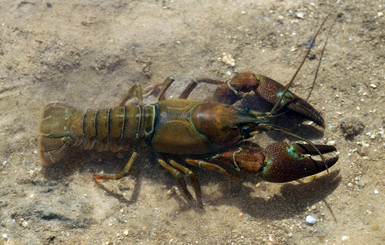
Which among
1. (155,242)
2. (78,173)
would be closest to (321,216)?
(155,242)

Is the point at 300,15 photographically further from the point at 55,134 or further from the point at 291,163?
the point at 55,134

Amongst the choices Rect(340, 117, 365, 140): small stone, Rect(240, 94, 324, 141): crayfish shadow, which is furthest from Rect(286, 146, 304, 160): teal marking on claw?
Rect(340, 117, 365, 140): small stone

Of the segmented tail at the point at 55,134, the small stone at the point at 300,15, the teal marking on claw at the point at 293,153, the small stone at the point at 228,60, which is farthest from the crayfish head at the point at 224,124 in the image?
the small stone at the point at 300,15

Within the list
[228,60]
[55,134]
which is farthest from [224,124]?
[55,134]

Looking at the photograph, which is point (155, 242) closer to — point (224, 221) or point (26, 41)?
point (224, 221)

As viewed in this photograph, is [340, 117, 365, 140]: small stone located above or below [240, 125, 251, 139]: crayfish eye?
above

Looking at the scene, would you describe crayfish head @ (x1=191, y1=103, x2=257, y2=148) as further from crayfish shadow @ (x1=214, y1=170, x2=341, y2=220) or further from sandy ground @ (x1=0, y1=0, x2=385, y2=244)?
crayfish shadow @ (x1=214, y1=170, x2=341, y2=220)
